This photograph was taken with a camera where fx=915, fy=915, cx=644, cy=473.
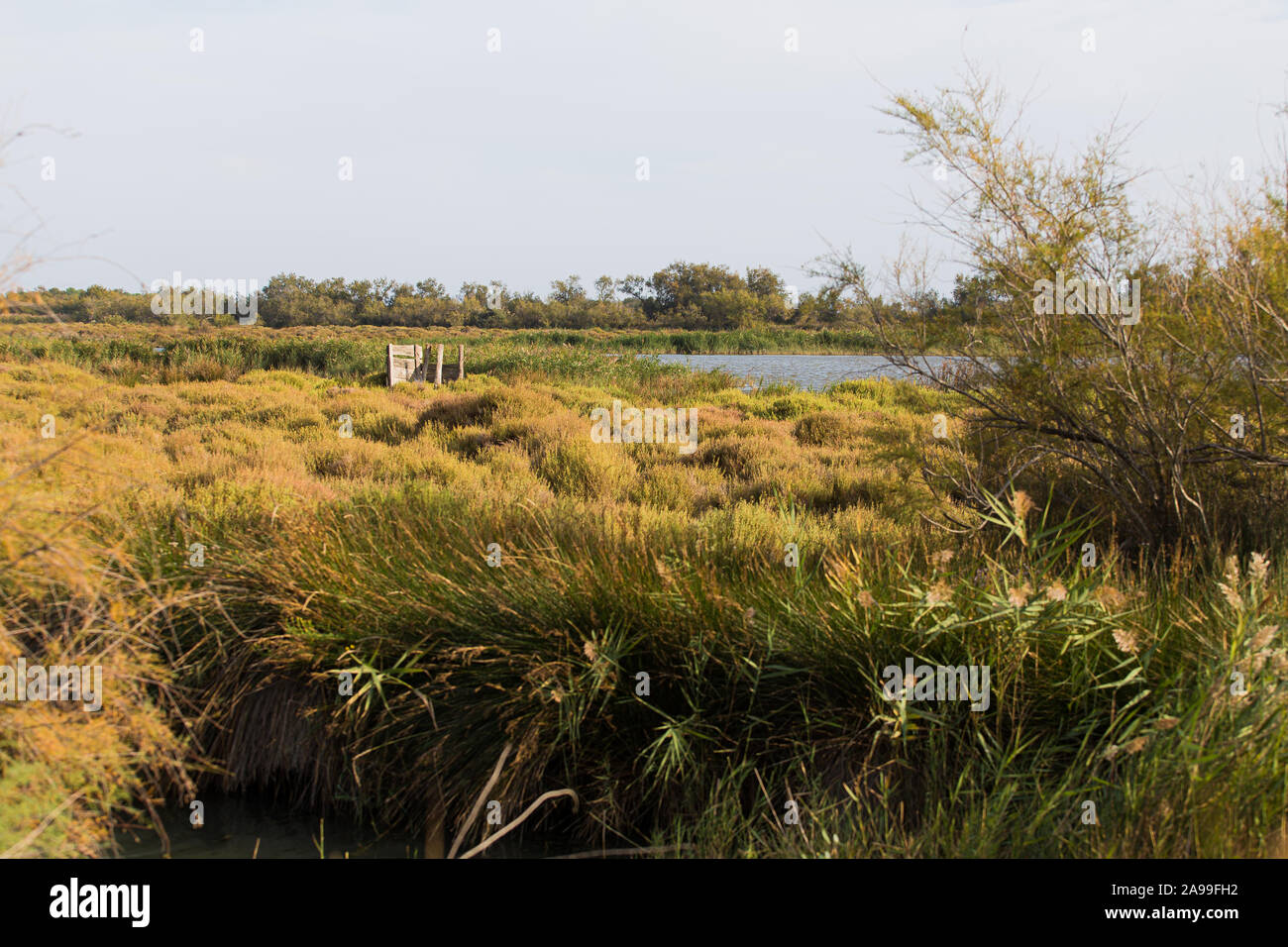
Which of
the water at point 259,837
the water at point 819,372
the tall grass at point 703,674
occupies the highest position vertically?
the water at point 819,372

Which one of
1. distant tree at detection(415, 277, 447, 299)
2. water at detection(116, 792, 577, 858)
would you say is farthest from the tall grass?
distant tree at detection(415, 277, 447, 299)

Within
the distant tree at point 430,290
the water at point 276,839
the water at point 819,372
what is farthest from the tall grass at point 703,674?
the distant tree at point 430,290

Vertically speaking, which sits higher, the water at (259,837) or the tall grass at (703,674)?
the tall grass at (703,674)

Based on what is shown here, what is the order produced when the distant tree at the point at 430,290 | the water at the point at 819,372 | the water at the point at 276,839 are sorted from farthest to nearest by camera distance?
the distant tree at the point at 430,290
the water at the point at 819,372
the water at the point at 276,839

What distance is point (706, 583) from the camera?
428 centimetres

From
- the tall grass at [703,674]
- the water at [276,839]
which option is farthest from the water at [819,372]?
the water at [276,839]

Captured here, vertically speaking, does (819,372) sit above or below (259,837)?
above

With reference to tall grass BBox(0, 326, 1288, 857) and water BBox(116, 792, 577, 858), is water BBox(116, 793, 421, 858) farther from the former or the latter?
tall grass BBox(0, 326, 1288, 857)

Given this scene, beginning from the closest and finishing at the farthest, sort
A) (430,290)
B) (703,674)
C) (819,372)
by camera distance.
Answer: (703,674) < (819,372) < (430,290)

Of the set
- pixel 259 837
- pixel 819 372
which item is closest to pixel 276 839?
pixel 259 837

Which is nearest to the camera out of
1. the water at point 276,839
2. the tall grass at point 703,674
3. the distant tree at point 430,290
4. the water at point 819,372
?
the tall grass at point 703,674

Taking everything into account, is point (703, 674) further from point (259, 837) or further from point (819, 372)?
point (819, 372)

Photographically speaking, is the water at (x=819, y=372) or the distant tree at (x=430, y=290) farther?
the distant tree at (x=430, y=290)

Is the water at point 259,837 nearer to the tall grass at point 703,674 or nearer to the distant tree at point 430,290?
the tall grass at point 703,674
